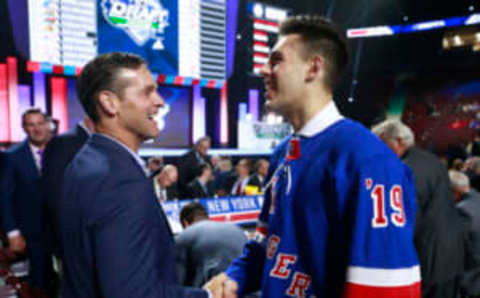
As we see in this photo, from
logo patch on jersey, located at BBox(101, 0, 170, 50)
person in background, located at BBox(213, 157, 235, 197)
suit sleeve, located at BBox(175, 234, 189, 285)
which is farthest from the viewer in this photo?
logo patch on jersey, located at BBox(101, 0, 170, 50)

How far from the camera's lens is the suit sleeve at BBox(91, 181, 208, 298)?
104cm

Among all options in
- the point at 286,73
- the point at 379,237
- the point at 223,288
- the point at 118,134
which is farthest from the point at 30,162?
the point at 379,237

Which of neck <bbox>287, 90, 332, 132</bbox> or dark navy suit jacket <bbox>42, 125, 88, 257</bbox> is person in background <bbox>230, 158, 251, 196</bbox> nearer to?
dark navy suit jacket <bbox>42, 125, 88, 257</bbox>

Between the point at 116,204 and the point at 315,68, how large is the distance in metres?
0.72

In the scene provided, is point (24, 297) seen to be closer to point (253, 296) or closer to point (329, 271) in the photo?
point (253, 296)

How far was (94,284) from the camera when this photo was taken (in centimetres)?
112

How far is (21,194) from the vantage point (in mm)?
3389

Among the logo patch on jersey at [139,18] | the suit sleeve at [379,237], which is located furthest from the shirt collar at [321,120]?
the logo patch on jersey at [139,18]

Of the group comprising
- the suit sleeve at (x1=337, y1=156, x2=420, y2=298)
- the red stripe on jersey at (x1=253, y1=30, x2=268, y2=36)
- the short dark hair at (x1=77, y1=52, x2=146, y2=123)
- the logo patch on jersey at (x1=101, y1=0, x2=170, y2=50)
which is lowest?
the suit sleeve at (x1=337, y1=156, x2=420, y2=298)

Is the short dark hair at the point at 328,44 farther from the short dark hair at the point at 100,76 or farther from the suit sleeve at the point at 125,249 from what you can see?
the suit sleeve at the point at 125,249

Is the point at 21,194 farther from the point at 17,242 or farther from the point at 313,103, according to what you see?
the point at 313,103

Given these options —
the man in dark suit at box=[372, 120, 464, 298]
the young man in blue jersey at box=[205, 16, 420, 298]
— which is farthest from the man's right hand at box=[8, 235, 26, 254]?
the man in dark suit at box=[372, 120, 464, 298]

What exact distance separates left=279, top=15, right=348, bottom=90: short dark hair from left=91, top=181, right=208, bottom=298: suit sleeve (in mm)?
697

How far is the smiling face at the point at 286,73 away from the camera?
117 centimetres
